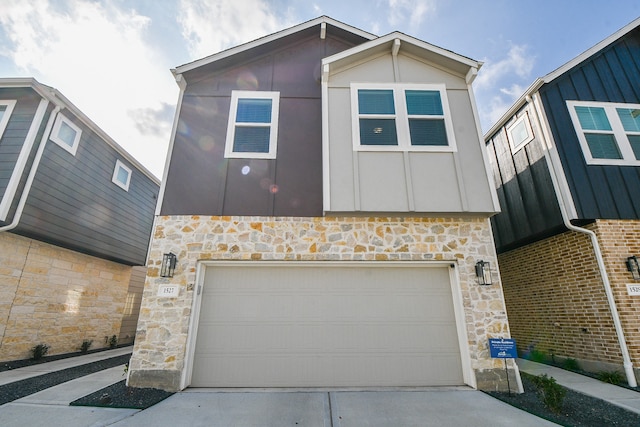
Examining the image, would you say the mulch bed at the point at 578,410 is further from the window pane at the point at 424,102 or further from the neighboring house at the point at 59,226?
the neighboring house at the point at 59,226

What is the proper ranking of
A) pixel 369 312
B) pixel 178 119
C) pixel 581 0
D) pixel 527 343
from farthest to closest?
pixel 527 343, pixel 581 0, pixel 178 119, pixel 369 312

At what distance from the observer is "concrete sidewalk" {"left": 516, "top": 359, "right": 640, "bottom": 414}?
4406 mm

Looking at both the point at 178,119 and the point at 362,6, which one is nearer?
the point at 178,119

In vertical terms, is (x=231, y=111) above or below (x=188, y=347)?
above

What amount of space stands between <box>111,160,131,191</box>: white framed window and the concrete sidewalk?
1247 centimetres

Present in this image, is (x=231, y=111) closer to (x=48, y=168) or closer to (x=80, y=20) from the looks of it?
(x=80, y=20)

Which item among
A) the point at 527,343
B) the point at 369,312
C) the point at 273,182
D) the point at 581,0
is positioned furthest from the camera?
the point at 527,343

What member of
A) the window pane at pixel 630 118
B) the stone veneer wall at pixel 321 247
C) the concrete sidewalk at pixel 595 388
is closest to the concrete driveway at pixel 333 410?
the stone veneer wall at pixel 321 247

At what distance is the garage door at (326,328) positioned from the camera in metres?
5.15

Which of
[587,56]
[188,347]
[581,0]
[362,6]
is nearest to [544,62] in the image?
[587,56]

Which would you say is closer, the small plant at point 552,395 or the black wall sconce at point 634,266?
the small plant at point 552,395

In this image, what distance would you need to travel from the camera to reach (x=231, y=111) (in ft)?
21.3

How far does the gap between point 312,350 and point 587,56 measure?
9260 millimetres

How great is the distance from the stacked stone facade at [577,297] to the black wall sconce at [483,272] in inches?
95.0
